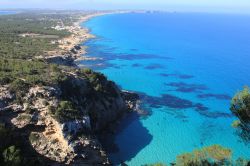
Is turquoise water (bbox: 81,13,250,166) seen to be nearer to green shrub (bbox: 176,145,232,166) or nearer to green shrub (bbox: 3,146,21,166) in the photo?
green shrub (bbox: 176,145,232,166)

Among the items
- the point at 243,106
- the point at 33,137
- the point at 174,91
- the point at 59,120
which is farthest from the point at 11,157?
the point at 174,91

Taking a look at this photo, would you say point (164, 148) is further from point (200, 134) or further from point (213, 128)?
point (213, 128)

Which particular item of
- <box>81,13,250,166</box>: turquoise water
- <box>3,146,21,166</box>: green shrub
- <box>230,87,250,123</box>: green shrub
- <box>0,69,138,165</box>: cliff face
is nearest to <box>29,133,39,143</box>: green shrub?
<box>0,69,138,165</box>: cliff face

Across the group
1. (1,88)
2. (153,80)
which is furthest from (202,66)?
(1,88)

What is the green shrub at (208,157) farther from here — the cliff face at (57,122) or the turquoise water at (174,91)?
the cliff face at (57,122)

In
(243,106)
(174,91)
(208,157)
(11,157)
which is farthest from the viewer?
(174,91)

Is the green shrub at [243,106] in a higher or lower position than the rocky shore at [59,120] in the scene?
higher

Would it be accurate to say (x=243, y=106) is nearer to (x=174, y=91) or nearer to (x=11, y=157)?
(x=11, y=157)

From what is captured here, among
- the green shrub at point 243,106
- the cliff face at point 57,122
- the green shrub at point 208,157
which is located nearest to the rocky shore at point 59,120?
the cliff face at point 57,122

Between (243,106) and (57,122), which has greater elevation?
(243,106)
